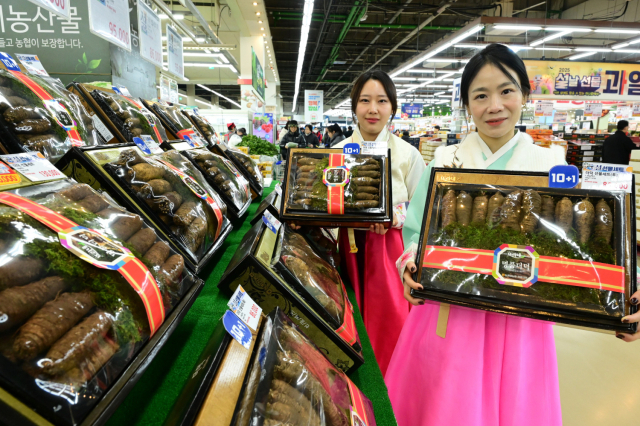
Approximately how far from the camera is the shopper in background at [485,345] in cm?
134

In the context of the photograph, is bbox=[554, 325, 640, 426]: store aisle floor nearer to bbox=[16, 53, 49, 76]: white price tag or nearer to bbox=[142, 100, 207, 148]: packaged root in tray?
bbox=[142, 100, 207, 148]: packaged root in tray

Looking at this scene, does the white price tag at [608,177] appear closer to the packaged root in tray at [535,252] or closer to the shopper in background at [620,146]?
the packaged root in tray at [535,252]

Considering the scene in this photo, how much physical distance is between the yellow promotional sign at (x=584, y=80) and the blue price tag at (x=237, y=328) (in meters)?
13.5

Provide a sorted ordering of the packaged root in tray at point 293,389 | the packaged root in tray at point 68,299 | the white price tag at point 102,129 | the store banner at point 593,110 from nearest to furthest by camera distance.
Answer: the packaged root in tray at point 68,299, the packaged root in tray at point 293,389, the white price tag at point 102,129, the store banner at point 593,110

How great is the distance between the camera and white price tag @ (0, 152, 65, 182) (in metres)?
0.94

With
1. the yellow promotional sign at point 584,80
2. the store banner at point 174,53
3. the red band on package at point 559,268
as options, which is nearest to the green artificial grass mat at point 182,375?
the red band on package at point 559,268

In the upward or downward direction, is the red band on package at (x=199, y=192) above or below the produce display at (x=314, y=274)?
above

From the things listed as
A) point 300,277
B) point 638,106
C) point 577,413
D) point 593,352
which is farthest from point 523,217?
point 638,106

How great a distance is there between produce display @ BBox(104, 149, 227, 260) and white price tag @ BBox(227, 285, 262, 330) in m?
0.48

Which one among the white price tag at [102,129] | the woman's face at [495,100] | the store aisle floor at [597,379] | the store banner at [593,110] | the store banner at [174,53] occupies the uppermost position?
the store banner at [593,110]

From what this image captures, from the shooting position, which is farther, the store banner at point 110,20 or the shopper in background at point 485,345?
the store banner at point 110,20

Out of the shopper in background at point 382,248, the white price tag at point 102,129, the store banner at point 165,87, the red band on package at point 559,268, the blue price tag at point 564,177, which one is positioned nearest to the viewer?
the red band on package at point 559,268

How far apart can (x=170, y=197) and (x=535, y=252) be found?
131 centimetres

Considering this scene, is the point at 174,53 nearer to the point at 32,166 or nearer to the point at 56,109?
the point at 56,109
